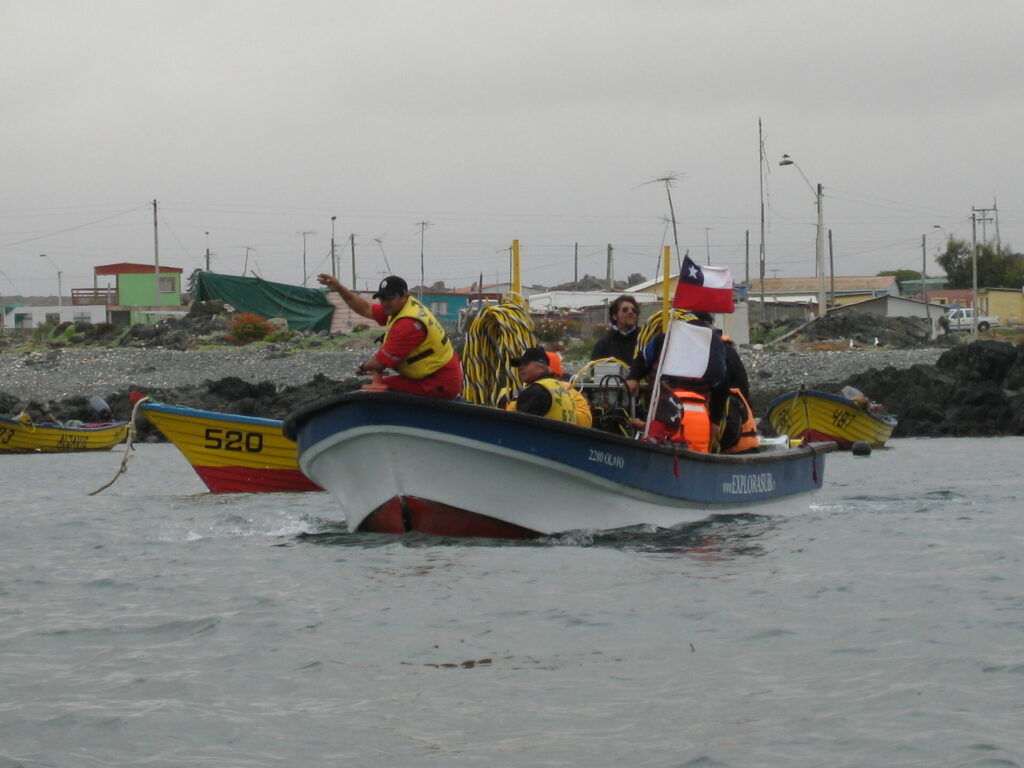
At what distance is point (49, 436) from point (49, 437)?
0.13ft

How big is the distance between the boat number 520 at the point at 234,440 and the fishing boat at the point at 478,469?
19.2 feet

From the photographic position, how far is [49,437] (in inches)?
1221

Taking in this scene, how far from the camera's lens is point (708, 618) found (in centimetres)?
817

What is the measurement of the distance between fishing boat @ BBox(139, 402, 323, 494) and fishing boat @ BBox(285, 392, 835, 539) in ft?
19.0

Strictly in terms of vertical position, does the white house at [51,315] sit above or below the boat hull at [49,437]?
above

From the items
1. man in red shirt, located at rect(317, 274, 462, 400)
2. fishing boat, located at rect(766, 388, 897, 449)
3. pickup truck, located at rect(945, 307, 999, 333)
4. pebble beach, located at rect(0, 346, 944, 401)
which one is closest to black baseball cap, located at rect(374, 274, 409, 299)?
man in red shirt, located at rect(317, 274, 462, 400)

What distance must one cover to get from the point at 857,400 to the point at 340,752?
22863mm

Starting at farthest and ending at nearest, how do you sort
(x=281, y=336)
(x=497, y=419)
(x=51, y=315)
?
1. (x=51, y=315)
2. (x=281, y=336)
3. (x=497, y=419)

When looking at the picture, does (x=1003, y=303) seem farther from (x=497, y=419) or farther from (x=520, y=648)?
(x=520, y=648)

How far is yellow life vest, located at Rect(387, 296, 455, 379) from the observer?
1119cm

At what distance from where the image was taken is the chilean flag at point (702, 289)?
12.3m

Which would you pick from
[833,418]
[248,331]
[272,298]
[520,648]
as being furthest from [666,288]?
[272,298]

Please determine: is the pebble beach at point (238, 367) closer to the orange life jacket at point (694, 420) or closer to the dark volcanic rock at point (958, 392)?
the dark volcanic rock at point (958, 392)

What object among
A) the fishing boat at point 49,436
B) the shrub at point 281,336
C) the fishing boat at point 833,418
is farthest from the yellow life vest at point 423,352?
the shrub at point 281,336
